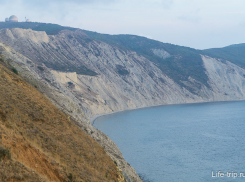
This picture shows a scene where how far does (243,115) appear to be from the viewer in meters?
88.6

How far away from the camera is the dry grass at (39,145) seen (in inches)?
400

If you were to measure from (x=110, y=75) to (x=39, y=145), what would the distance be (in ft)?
371

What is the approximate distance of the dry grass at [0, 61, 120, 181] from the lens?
1017 cm

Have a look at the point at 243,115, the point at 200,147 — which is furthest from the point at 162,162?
the point at 243,115

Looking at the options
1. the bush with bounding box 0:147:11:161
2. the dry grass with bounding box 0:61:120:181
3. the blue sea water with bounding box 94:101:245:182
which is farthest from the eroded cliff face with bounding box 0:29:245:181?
the bush with bounding box 0:147:11:161

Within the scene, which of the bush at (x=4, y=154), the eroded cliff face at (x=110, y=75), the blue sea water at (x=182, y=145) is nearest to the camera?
the bush at (x=4, y=154)

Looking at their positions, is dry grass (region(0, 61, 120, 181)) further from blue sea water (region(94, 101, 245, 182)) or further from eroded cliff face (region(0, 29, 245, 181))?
eroded cliff face (region(0, 29, 245, 181))

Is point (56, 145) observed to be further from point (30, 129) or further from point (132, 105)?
point (132, 105)

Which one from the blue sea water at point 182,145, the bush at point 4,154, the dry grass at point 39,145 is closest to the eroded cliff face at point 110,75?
the blue sea water at point 182,145

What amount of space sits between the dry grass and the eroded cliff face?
6961 cm

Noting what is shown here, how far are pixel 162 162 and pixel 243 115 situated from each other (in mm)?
58938

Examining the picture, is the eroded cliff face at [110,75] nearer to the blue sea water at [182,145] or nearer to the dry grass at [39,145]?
the blue sea water at [182,145]

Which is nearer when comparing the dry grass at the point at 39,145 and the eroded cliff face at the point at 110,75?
the dry grass at the point at 39,145

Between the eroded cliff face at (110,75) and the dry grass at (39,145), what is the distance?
69608 mm
